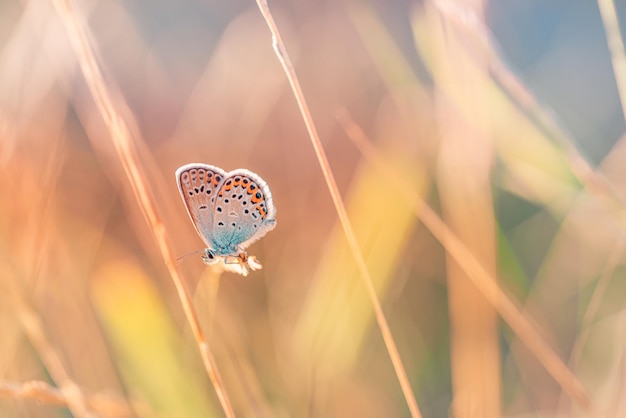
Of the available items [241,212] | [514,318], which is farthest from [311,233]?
[514,318]

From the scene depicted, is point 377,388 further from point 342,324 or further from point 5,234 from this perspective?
point 5,234

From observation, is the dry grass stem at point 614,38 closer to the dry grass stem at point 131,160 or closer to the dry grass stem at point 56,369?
the dry grass stem at point 131,160

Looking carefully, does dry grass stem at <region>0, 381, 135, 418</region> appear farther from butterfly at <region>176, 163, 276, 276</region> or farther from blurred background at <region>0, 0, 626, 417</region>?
butterfly at <region>176, 163, 276, 276</region>

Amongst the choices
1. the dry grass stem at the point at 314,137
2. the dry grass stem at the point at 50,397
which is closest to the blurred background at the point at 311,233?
the dry grass stem at the point at 50,397

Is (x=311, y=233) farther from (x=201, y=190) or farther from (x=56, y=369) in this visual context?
(x=56, y=369)

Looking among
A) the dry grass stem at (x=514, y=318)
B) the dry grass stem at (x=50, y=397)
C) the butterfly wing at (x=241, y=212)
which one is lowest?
the dry grass stem at (x=514, y=318)

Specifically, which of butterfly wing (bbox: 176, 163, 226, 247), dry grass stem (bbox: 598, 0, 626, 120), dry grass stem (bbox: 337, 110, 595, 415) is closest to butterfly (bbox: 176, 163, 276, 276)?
butterfly wing (bbox: 176, 163, 226, 247)

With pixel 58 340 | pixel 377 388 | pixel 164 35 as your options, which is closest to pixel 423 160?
pixel 377 388
